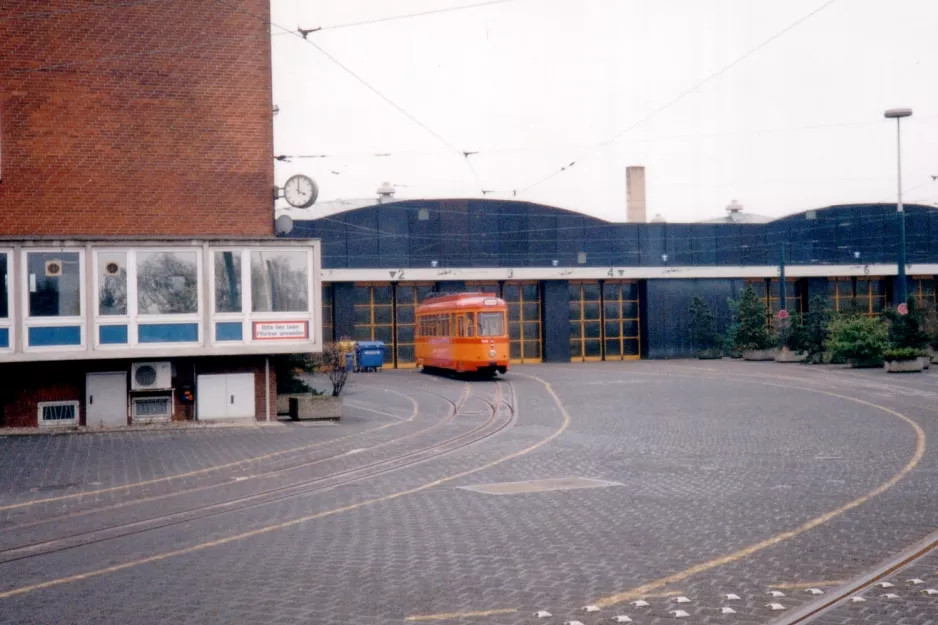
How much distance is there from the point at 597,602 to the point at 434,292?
4560 cm

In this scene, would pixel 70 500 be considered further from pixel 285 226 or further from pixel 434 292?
pixel 434 292

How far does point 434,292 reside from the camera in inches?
2082

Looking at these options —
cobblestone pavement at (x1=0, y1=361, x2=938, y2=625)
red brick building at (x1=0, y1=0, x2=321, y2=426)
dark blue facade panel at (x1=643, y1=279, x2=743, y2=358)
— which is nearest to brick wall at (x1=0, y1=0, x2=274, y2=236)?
red brick building at (x1=0, y1=0, x2=321, y2=426)

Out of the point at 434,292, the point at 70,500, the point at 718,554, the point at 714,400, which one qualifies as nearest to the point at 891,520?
the point at 718,554

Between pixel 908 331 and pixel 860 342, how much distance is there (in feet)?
6.07

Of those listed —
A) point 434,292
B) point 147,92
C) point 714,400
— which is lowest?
point 714,400

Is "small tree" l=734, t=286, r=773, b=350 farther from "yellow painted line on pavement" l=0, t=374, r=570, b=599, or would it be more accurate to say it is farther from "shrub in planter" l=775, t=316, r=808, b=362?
"yellow painted line on pavement" l=0, t=374, r=570, b=599

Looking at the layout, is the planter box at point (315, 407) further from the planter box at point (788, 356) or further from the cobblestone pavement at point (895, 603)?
the planter box at point (788, 356)

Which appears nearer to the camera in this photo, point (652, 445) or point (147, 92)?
point (652, 445)

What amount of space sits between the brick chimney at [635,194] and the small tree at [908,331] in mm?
23594

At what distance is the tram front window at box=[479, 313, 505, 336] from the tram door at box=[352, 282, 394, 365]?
16213 millimetres

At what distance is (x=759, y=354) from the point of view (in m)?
51.7

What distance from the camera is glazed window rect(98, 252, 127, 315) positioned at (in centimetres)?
2105

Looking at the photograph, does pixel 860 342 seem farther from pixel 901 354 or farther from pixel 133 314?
pixel 133 314
